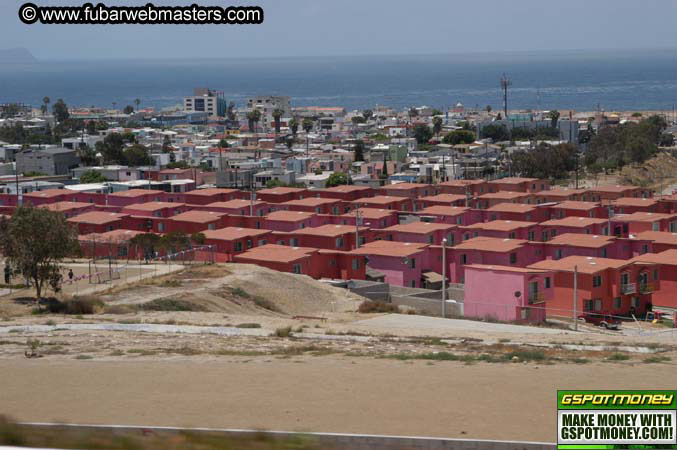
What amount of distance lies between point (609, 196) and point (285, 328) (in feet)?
90.1

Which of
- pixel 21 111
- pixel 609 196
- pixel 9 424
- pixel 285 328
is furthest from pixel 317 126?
pixel 9 424

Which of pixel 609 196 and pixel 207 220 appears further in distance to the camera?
pixel 609 196

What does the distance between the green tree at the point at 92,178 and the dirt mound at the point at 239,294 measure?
26.0m

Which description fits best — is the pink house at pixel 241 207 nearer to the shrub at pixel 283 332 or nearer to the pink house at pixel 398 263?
the pink house at pixel 398 263

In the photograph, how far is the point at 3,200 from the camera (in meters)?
43.2

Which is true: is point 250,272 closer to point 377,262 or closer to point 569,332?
point 377,262

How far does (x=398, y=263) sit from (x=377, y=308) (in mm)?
5758

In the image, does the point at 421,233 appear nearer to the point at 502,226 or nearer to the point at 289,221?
the point at 502,226

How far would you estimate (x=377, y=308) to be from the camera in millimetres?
24828

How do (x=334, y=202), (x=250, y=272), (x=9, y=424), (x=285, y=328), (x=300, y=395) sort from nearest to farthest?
1. (x=9, y=424)
2. (x=300, y=395)
3. (x=285, y=328)
4. (x=250, y=272)
5. (x=334, y=202)

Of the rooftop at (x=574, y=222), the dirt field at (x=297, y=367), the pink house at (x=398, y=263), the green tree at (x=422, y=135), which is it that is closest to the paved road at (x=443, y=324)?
the dirt field at (x=297, y=367)

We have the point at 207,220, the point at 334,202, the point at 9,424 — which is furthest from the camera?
the point at 334,202

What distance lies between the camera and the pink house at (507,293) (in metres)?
25.0

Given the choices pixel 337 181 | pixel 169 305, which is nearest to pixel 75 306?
pixel 169 305
